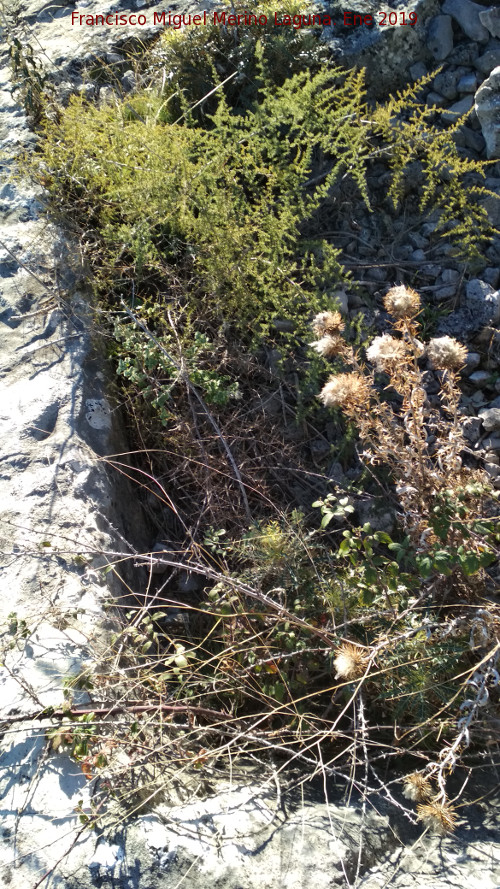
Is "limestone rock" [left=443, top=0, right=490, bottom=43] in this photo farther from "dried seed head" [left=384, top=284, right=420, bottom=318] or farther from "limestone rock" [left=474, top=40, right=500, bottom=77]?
"dried seed head" [left=384, top=284, right=420, bottom=318]

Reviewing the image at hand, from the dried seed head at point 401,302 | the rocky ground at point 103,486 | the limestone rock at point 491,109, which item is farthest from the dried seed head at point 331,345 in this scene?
the limestone rock at point 491,109

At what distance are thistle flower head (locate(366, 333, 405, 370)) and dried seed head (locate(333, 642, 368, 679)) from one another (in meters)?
0.86

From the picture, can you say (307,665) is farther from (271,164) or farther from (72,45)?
(72,45)

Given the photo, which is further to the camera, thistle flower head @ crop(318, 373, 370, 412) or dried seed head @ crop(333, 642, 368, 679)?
thistle flower head @ crop(318, 373, 370, 412)

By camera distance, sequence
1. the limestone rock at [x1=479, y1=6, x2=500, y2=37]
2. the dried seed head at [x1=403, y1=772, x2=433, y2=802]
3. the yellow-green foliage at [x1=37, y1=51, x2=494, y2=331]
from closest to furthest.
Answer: the dried seed head at [x1=403, y1=772, x2=433, y2=802] < the yellow-green foliage at [x1=37, y1=51, x2=494, y2=331] < the limestone rock at [x1=479, y1=6, x2=500, y2=37]

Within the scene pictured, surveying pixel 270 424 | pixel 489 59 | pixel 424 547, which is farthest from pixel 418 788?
pixel 489 59

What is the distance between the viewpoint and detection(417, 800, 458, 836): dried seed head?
1.68 meters

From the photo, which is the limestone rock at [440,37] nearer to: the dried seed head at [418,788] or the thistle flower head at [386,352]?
the thistle flower head at [386,352]

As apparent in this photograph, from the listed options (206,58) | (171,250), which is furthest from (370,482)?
(206,58)

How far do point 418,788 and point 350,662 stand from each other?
0.35m

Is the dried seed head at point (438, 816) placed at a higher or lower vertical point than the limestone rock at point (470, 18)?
lower

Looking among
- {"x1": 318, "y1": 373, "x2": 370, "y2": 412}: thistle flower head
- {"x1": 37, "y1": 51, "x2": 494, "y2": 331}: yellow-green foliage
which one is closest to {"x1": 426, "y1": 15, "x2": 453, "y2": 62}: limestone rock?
{"x1": 37, "y1": 51, "x2": 494, "y2": 331}: yellow-green foliage

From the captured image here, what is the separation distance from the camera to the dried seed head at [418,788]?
69.7 inches

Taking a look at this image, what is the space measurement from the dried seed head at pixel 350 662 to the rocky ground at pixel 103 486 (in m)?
0.34
